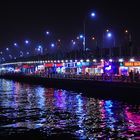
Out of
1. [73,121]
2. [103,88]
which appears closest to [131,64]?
[103,88]

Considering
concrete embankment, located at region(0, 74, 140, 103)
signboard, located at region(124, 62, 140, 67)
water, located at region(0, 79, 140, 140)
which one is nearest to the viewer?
water, located at region(0, 79, 140, 140)

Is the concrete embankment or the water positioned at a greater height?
the concrete embankment

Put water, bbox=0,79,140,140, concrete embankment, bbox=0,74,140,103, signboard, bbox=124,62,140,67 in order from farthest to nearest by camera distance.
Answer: signboard, bbox=124,62,140,67 → concrete embankment, bbox=0,74,140,103 → water, bbox=0,79,140,140

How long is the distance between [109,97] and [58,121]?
24.6m

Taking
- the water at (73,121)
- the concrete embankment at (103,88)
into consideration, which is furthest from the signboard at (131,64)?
the water at (73,121)

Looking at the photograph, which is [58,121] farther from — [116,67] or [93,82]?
[116,67]

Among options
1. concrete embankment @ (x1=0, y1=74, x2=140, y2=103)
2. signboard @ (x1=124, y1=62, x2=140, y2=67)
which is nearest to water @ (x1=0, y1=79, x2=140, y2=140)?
concrete embankment @ (x1=0, y1=74, x2=140, y2=103)

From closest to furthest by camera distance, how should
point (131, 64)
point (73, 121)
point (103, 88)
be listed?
point (73, 121) < point (103, 88) < point (131, 64)

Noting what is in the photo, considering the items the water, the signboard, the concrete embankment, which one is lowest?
the water

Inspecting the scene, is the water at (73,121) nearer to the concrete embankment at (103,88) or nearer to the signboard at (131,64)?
the concrete embankment at (103,88)

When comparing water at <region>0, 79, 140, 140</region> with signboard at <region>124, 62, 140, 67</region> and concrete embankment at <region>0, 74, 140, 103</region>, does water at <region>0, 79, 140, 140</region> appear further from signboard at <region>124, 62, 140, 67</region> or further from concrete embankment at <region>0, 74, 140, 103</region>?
signboard at <region>124, 62, 140, 67</region>

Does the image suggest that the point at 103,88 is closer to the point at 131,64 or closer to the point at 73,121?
the point at 131,64

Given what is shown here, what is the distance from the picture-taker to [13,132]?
3080 centimetres

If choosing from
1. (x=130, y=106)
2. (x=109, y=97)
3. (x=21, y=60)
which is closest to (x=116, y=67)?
(x=109, y=97)
